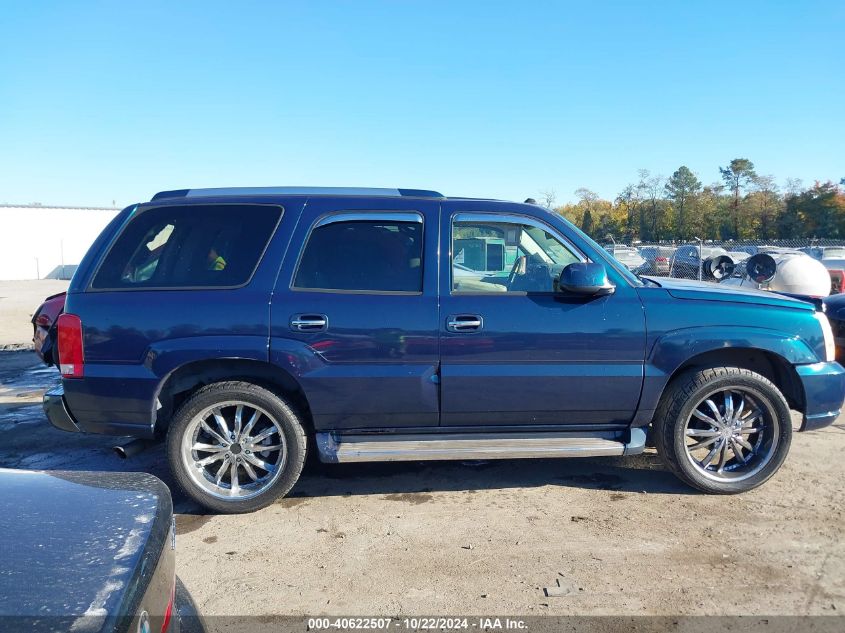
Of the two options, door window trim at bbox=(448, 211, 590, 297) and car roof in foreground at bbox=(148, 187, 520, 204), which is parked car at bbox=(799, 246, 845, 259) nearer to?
door window trim at bbox=(448, 211, 590, 297)

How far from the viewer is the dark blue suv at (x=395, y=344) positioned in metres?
3.75

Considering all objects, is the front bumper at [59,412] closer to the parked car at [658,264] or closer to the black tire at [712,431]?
the black tire at [712,431]

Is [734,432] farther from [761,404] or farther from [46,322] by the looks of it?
[46,322]

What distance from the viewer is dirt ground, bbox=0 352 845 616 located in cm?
295

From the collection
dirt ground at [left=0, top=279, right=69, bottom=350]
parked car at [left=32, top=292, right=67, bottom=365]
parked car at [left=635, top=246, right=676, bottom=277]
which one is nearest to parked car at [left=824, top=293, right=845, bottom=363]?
parked car at [left=32, top=292, right=67, bottom=365]

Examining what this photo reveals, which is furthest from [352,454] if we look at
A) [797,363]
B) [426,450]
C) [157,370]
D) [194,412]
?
[797,363]

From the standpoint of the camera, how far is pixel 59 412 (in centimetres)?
388

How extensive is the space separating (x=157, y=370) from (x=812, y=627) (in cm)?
378

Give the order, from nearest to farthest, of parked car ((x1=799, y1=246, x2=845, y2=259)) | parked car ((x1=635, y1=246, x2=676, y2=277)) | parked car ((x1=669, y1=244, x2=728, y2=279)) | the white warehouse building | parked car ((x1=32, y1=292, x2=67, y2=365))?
parked car ((x1=32, y1=292, x2=67, y2=365)) → parked car ((x1=669, y1=244, x2=728, y2=279)) → parked car ((x1=799, y1=246, x2=845, y2=259)) → parked car ((x1=635, y1=246, x2=676, y2=277)) → the white warehouse building

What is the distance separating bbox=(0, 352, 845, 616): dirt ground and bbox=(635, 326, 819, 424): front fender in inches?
32.7

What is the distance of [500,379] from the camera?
150 inches

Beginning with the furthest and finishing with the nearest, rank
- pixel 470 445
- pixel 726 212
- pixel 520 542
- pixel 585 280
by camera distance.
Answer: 1. pixel 726 212
2. pixel 470 445
3. pixel 585 280
4. pixel 520 542

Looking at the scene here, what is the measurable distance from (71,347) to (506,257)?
2.91 meters

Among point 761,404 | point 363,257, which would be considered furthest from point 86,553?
point 761,404
